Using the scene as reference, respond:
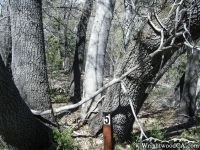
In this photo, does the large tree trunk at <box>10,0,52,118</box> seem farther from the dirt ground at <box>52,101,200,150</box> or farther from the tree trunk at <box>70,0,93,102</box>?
the tree trunk at <box>70,0,93,102</box>

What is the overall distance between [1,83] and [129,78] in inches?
65.1

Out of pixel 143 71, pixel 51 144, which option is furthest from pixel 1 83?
pixel 143 71

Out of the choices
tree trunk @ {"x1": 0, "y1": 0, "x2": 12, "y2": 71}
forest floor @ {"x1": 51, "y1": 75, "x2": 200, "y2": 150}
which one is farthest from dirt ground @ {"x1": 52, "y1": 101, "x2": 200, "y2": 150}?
tree trunk @ {"x1": 0, "y1": 0, "x2": 12, "y2": 71}

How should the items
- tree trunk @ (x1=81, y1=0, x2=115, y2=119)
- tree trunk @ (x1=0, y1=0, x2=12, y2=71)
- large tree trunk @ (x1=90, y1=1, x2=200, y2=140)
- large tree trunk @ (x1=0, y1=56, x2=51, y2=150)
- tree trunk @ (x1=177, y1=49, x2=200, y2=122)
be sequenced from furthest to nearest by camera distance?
tree trunk @ (x1=0, y1=0, x2=12, y2=71) < tree trunk @ (x1=177, y1=49, x2=200, y2=122) < tree trunk @ (x1=81, y1=0, x2=115, y2=119) < large tree trunk @ (x1=90, y1=1, x2=200, y2=140) < large tree trunk @ (x1=0, y1=56, x2=51, y2=150)

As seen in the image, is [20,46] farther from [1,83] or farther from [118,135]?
[118,135]

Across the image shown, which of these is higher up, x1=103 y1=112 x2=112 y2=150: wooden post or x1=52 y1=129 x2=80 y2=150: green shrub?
x1=103 y1=112 x2=112 y2=150: wooden post

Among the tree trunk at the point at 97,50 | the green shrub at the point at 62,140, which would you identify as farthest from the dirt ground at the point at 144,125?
the tree trunk at the point at 97,50

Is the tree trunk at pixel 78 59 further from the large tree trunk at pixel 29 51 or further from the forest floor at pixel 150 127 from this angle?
the large tree trunk at pixel 29 51

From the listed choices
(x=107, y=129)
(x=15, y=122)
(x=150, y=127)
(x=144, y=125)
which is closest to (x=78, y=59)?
(x=150, y=127)

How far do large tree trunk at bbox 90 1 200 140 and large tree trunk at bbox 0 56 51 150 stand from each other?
0.99 m

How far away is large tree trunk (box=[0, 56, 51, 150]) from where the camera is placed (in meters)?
2.68

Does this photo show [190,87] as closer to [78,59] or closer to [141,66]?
[141,66]

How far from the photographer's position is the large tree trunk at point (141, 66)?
2.91 m

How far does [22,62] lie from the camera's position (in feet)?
11.8
